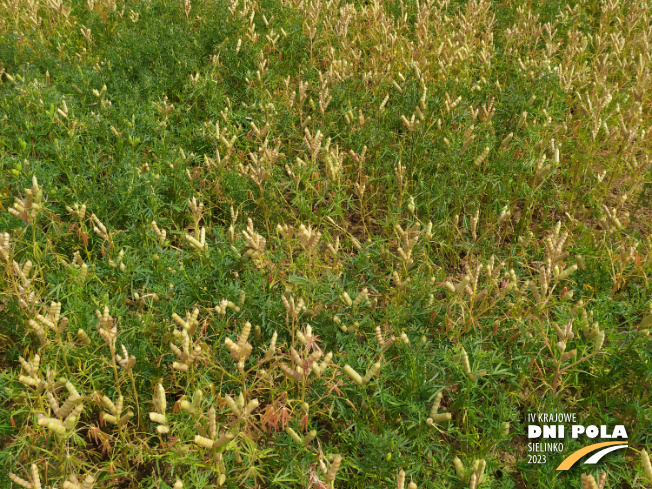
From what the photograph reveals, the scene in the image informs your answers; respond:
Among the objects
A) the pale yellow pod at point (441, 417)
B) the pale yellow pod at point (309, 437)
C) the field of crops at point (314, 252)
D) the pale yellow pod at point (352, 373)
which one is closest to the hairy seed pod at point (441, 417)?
the pale yellow pod at point (441, 417)

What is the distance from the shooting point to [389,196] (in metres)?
3.77

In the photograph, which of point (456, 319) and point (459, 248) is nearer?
point (456, 319)

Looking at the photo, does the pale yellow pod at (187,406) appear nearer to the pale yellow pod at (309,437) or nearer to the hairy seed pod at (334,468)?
the pale yellow pod at (309,437)

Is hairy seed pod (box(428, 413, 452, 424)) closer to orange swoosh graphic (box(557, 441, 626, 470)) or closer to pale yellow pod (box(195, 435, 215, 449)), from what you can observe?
orange swoosh graphic (box(557, 441, 626, 470))

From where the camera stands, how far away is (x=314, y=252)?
10.5 feet

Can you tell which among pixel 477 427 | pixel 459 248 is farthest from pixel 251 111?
pixel 477 427

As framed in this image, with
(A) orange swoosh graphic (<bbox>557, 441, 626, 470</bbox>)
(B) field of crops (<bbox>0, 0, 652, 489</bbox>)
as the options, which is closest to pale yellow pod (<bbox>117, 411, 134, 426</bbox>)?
(B) field of crops (<bbox>0, 0, 652, 489</bbox>)

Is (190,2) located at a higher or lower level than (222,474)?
higher

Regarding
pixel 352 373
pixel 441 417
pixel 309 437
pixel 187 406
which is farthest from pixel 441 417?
pixel 187 406

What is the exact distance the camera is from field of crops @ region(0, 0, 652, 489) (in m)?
2.34

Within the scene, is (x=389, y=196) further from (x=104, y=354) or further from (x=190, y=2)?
(x=190, y=2)

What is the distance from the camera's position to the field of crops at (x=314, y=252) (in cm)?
234

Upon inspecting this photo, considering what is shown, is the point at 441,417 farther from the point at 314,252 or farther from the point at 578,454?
the point at 314,252

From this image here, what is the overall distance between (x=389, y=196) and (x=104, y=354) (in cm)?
211
